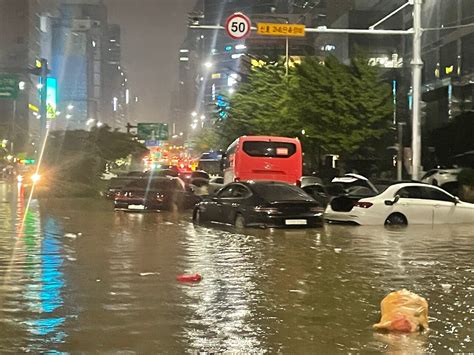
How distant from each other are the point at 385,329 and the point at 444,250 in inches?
289

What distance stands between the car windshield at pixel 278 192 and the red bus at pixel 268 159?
25.7 feet

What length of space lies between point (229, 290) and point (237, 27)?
43.4ft

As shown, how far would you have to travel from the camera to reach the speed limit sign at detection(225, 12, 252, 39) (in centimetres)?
2153

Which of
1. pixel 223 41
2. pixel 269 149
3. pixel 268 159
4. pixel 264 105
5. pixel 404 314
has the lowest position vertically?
pixel 404 314

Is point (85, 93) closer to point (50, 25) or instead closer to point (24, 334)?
point (50, 25)

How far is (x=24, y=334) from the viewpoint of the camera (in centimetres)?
731

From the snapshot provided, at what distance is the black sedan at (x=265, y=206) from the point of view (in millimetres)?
18406

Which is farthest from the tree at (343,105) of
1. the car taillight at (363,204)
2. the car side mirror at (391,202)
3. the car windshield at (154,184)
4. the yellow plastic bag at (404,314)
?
the yellow plastic bag at (404,314)

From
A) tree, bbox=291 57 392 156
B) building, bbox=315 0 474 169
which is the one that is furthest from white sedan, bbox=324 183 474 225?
building, bbox=315 0 474 169

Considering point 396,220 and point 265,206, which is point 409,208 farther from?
point 265,206

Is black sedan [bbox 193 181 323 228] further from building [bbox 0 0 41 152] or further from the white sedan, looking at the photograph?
building [bbox 0 0 41 152]

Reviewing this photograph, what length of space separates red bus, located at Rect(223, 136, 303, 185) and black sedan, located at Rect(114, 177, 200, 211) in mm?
2279

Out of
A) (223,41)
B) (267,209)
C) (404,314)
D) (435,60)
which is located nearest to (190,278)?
(404,314)

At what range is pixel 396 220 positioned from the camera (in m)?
20.0
